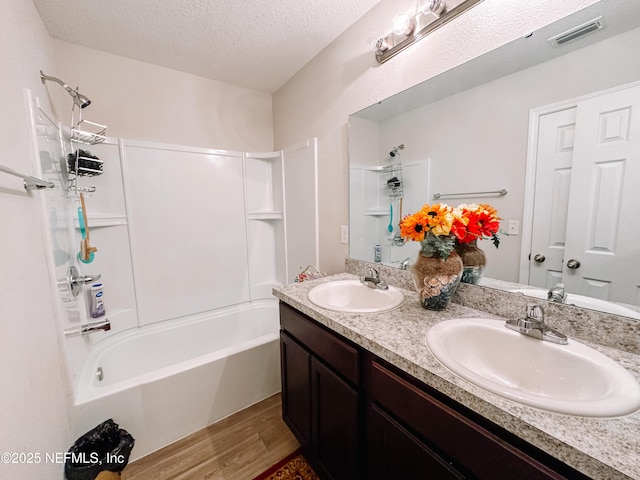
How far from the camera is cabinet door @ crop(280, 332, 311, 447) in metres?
1.22

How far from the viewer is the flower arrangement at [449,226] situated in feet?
3.21

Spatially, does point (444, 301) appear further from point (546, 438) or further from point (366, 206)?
point (366, 206)

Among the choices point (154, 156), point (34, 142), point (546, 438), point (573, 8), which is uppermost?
point (573, 8)

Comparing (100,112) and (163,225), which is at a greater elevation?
(100,112)

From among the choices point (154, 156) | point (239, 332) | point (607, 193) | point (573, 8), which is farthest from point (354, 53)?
point (239, 332)

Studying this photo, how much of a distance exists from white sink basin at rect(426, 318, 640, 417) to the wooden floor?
1.22m

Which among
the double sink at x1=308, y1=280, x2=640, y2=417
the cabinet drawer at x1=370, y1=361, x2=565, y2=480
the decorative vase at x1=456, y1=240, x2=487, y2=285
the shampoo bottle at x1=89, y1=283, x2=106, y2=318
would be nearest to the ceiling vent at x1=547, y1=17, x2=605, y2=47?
the decorative vase at x1=456, y1=240, x2=487, y2=285

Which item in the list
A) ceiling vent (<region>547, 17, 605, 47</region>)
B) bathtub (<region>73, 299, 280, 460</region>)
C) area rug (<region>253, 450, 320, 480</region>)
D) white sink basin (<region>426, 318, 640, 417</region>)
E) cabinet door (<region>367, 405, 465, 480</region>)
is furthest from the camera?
bathtub (<region>73, 299, 280, 460</region>)

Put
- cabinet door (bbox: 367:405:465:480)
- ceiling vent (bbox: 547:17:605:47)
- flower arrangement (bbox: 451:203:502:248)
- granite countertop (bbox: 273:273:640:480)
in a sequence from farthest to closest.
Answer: flower arrangement (bbox: 451:203:502:248), ceiling vent (bbox: 547:17:605:47), cabinet door (bbox: 367:405:465:480), granite countertop (bbox: 273:273:640:480)

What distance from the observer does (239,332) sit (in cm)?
240

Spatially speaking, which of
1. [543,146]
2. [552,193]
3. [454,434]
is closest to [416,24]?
[543,146]

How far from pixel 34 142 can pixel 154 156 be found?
2.97ft

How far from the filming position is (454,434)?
2.06 feet

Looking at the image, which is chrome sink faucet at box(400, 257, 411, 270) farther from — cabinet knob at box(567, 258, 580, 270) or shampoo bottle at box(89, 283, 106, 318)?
shampoo bottle at box(89, 283, 106, 318)
